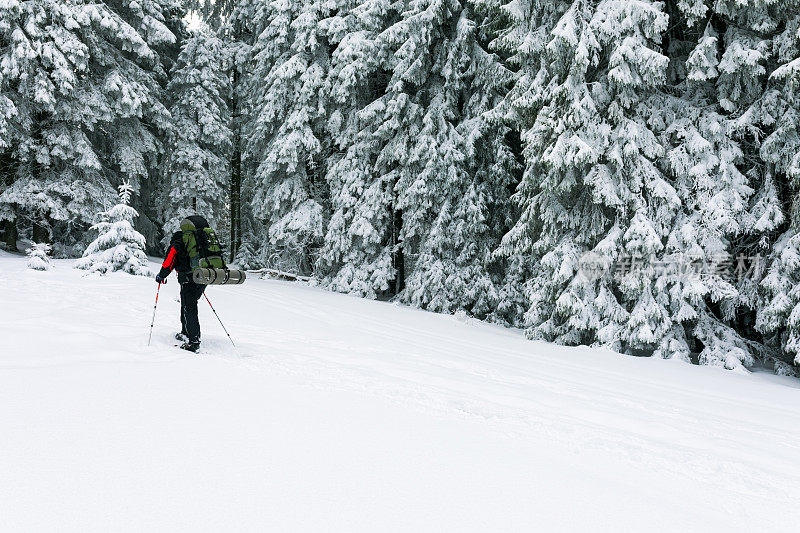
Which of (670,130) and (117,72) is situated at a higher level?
(117,72)

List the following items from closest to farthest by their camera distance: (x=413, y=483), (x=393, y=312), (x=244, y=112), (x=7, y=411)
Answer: (x=413, y=483)
(x=7, y=411)
(x=393, y=312)
(x=244, y=112)

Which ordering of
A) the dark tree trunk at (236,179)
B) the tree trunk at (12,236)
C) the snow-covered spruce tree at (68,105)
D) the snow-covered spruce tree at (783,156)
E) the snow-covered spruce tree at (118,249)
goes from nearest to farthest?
the snow-covered spruce tree at (783,156) < the snow-covered spruce tree at (118,249) < the snow-covered spruce tree at (68,105) < the tree trunk at (12,236) < the dark tree trunk at (236,179)

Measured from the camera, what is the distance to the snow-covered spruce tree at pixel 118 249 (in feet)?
42.7

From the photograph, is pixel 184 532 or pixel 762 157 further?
pixel 762 157

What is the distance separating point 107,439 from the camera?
343 centimetres

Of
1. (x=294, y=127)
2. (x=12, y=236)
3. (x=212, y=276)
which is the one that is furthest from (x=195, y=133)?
(x=212, y=276)

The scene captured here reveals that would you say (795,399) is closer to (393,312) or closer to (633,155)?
(633,155)

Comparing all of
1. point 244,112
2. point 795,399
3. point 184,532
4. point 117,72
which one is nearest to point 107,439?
point 184,532

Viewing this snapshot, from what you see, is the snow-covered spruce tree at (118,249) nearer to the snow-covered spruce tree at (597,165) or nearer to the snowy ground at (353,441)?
the snowy ground at (353,441)

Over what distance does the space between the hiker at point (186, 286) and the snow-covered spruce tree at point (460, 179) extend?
8.34 m

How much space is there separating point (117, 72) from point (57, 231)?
5.98 m

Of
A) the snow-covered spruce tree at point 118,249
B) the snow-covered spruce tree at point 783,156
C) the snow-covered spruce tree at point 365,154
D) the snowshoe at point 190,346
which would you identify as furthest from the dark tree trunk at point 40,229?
the snow-covered spruce tree at point 783,156

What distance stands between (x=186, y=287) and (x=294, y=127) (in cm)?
1163

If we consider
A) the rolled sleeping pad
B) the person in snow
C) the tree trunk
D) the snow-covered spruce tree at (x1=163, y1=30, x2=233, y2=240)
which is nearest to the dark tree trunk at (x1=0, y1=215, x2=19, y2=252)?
the tree trunk
